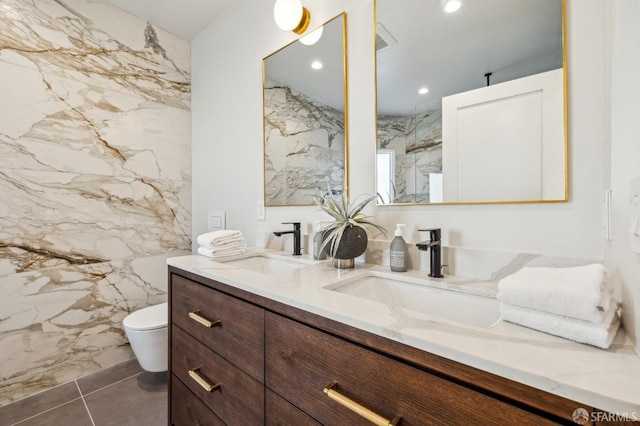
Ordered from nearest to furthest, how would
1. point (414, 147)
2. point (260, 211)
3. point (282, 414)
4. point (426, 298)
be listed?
point (282, 414) → point (426, 298) → point (414, 147) → point (260, 211)

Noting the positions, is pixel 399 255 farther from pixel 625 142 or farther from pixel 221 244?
pixel 221 244

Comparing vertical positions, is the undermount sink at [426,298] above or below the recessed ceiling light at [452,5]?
below

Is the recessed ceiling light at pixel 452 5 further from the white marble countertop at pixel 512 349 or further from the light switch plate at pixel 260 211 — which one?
the light switch plate at pixel 260 211

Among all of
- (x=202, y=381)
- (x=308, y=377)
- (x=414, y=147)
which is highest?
(x=414, y=147)

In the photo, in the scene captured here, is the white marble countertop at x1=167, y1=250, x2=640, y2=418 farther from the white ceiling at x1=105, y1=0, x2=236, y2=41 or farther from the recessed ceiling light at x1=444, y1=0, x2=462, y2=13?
the white ceiling at x1=105, y1=0, x2=236, y2=41

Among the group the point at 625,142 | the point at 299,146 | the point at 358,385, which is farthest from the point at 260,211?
the point at 625,142

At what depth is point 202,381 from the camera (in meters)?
1.00

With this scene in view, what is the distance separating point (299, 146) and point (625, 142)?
4.07 ft

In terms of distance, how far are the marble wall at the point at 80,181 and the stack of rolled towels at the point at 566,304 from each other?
7.54ft

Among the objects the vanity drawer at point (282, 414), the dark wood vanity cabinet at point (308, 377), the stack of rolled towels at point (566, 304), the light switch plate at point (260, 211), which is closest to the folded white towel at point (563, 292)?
the stack of rolled towels at point (566, 304)

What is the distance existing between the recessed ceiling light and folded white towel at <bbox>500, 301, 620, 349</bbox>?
41.5 inches

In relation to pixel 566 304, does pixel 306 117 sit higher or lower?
higher

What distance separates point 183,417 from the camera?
1.17m

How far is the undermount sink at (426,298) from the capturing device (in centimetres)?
77
